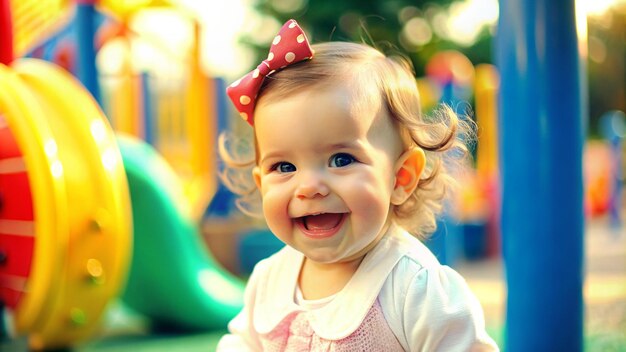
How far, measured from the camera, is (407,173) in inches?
71.0

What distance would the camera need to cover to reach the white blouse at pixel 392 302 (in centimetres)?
161

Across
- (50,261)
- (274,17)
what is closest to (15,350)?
(50,261)

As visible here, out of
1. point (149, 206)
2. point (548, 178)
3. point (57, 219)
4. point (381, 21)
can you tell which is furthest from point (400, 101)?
point (381, 21)

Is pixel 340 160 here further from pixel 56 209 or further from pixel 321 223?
Answer: pixel 56 209

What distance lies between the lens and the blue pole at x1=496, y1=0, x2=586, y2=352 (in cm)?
241

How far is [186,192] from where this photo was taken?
6.68 m

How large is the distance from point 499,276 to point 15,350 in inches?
145

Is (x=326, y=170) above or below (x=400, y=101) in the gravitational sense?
below

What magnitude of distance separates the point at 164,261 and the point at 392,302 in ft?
8.83

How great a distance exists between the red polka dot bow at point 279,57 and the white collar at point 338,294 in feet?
1.36

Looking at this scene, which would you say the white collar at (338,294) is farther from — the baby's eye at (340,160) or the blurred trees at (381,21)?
the blurred trees at (381,21)

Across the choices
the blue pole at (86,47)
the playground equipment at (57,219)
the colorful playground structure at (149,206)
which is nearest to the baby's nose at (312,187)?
the colorful playground structure at (149,206)

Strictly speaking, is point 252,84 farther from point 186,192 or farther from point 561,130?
point 186,192

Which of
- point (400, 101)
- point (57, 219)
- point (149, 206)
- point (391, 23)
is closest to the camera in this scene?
point (400, 101)
